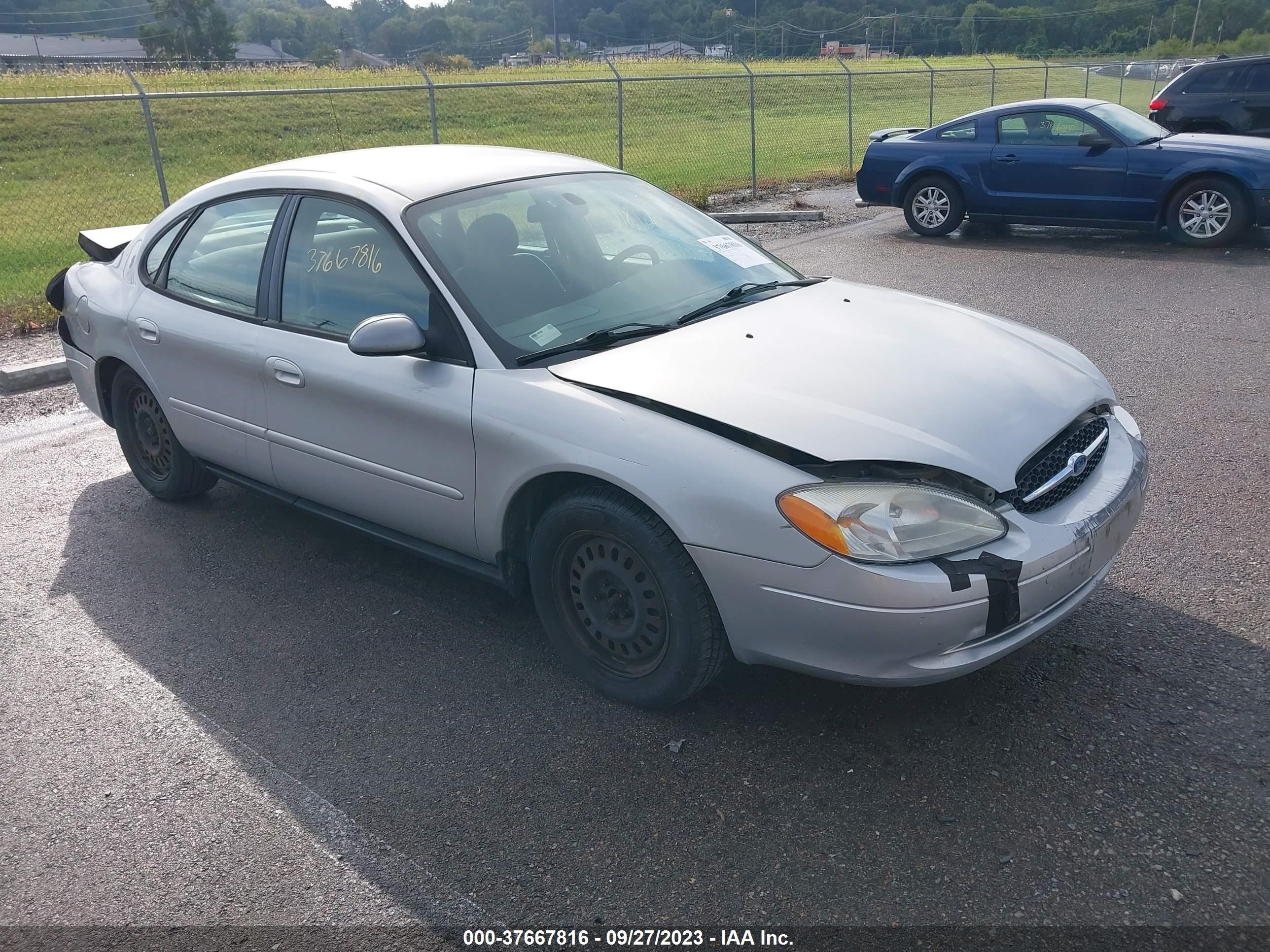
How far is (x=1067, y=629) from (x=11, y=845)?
336 cm

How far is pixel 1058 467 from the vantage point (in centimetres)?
324

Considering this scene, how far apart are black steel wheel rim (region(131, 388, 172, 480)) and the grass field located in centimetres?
807

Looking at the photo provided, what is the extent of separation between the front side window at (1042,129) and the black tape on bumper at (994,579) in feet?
32.3

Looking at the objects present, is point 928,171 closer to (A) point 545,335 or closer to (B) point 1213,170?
(B) point 1213,170

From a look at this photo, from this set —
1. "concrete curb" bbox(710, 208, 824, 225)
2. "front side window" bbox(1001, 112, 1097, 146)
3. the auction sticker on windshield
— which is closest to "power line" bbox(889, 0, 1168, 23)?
"concrete curb" bbox(710, 208, 824, 225)

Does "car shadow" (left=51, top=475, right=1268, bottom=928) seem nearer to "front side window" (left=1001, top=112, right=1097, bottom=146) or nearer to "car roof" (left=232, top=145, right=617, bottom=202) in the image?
"car roof" (left=232, top=145, right=617, bottom=202)

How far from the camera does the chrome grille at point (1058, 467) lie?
10.1 ft

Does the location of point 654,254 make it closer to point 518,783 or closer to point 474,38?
point 518,783

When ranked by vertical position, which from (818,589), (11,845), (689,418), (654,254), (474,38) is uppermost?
(474,38)

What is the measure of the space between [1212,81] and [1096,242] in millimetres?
4638

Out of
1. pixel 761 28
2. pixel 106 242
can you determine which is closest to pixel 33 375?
pixel 106 242

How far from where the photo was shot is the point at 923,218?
41.1 ft

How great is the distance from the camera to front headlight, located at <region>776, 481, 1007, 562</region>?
2.81 m

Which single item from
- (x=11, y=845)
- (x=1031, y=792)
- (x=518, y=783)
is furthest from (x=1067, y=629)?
(x=11, y=845)
